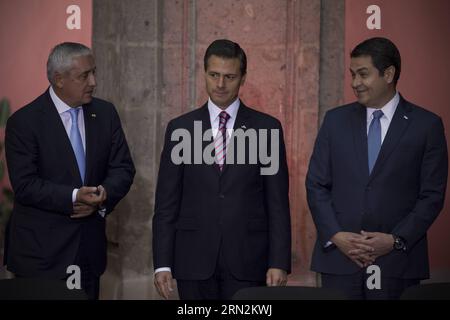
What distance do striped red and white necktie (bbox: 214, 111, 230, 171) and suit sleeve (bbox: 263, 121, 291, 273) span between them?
263mm

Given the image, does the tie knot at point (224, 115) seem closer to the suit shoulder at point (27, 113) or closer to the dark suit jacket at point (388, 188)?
the dark suit jacket at point (388, 188)

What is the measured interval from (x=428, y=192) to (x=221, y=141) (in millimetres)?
1189

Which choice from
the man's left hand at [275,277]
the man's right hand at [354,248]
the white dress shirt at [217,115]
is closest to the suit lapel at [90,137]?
the white dress shirt at [217,115]

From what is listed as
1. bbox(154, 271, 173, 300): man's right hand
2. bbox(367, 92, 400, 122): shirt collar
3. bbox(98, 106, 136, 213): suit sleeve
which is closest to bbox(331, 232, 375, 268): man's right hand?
bbox(367, 92, 400, 122): shirt collar

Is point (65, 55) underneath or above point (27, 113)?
above

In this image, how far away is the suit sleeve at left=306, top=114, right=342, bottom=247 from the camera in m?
5.83

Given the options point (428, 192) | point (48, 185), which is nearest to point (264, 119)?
point (428, 192)

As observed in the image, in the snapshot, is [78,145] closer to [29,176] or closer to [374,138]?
[29,176]

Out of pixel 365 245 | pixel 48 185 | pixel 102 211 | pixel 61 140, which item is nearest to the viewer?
pixel 365 245

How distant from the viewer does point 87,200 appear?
5.88m

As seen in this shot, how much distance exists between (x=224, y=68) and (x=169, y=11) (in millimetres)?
2447

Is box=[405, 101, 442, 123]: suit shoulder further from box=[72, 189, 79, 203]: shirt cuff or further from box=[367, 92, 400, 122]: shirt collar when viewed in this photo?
box=[72, 189, 79, 203]: shirt cuff

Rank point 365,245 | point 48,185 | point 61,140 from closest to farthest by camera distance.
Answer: point 365,245 → point 48,185 → point 61,140

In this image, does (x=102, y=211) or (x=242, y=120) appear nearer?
(x=242, y=120)
